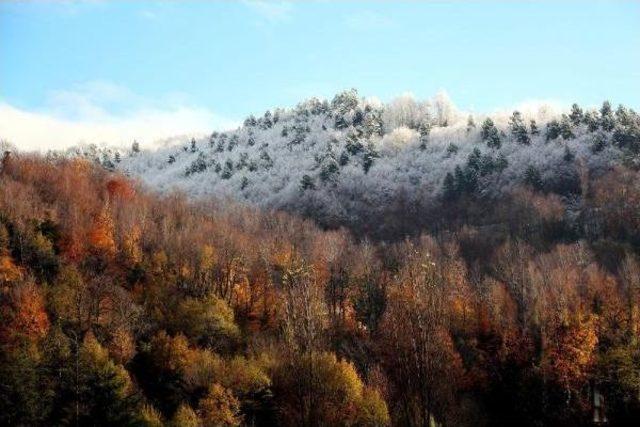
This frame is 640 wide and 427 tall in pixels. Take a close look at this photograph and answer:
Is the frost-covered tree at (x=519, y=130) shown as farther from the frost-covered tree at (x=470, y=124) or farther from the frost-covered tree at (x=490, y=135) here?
the frost-covered tree at (x=470, y=124)

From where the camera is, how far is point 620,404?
5150 centimetres

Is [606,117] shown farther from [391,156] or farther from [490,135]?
[391,156]

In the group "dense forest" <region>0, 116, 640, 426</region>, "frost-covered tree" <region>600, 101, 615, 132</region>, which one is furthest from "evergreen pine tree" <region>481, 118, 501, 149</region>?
"dense forest" <region>0, 116, 640, 426</region>

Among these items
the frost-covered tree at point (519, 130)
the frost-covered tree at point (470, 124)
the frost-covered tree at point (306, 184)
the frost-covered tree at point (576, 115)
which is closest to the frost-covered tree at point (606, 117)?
the frost-covered tree at point (576, 115)

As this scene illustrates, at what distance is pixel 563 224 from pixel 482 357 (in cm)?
4496

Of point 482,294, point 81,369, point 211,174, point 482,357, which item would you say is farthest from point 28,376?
point 211,174

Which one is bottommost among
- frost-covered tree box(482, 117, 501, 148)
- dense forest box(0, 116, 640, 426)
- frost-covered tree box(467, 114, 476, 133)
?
dense forest box(0, 116, 640, 426)

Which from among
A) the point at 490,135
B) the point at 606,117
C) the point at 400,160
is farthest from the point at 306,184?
the point at 606,117

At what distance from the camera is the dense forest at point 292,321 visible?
44.6 meters

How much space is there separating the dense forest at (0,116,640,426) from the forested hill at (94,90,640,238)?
22.0 m

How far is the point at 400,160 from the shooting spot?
477 ft

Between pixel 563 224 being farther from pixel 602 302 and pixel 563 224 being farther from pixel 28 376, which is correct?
pixel 28 376

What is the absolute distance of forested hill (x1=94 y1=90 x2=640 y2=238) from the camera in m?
115

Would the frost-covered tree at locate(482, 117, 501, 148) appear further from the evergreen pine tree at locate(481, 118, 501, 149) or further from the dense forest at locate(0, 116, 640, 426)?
the dense forest at locate(0, 116, 640, 426)
